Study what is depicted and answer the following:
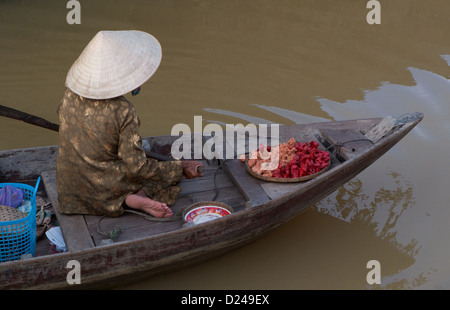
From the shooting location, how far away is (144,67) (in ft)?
12.3

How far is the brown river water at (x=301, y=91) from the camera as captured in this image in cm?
463

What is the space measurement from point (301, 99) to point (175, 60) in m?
1.73

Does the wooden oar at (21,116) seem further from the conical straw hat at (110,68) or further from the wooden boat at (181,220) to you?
the conical straw hat at (110,68)

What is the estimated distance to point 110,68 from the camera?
368 cm

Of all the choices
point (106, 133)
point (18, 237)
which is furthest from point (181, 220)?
point (18, 237)

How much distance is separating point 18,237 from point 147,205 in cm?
85

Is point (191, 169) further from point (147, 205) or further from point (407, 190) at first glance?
point (407, 190)

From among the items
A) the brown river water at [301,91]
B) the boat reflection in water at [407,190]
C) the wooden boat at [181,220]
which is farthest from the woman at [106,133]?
the boat reflection in water at [407,190]

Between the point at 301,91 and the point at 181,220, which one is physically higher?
the point at 301,91

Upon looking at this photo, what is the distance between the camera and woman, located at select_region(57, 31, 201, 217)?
3.67 m

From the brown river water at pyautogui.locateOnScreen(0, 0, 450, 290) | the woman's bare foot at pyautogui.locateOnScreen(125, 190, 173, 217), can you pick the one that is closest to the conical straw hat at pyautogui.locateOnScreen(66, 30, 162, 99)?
the woman's bare foot at pyautogui.locateOnScreen(125, 190, 173, 217)

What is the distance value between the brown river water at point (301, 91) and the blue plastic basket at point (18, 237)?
845 mm
